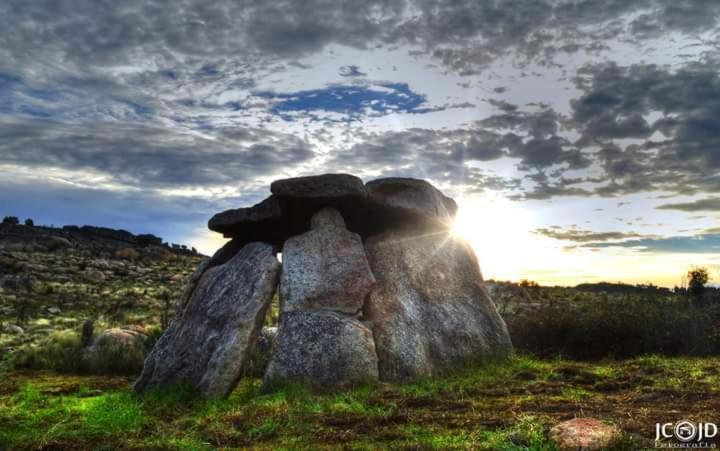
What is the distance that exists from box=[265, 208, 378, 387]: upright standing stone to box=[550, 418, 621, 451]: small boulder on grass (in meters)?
4.51

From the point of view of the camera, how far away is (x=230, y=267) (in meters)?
13.3

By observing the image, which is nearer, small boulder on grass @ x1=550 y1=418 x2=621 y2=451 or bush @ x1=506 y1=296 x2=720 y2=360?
small boulder on grass @ x1=550 y1=418 x2=621 y2=451

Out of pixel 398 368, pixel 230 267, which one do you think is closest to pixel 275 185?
pixel 230 267

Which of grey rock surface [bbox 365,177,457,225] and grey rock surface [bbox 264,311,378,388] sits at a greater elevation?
grey rock surface [bbox 365,177,457,225]

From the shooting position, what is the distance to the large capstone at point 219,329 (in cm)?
1105

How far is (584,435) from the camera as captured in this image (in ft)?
21.0

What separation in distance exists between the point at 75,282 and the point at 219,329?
29.2 metres

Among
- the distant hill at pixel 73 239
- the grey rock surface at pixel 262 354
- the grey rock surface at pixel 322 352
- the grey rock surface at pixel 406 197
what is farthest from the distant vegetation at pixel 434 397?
the distant hill at pixel 73 239

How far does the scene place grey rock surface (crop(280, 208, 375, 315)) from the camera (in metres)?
11.9

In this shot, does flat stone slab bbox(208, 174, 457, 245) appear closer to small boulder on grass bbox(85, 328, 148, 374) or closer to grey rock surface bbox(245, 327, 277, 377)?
grey rock surface bbox(245, 327, 277, 377)

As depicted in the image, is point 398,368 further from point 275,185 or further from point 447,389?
point 275,185

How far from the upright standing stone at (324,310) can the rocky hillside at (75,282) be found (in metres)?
8.59

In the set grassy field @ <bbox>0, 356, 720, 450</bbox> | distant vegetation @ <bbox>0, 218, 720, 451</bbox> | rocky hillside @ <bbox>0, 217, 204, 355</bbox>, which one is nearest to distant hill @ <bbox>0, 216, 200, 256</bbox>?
rocky hillside @ <bbox>0, 217, 204, 355</bbox>

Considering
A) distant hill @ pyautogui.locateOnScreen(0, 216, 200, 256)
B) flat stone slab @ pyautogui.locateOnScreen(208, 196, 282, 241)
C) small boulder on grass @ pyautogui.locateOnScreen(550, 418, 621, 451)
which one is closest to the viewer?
small boulder on grass @ pyautogui.locateOnScreen(550, 418, 621, 451)
